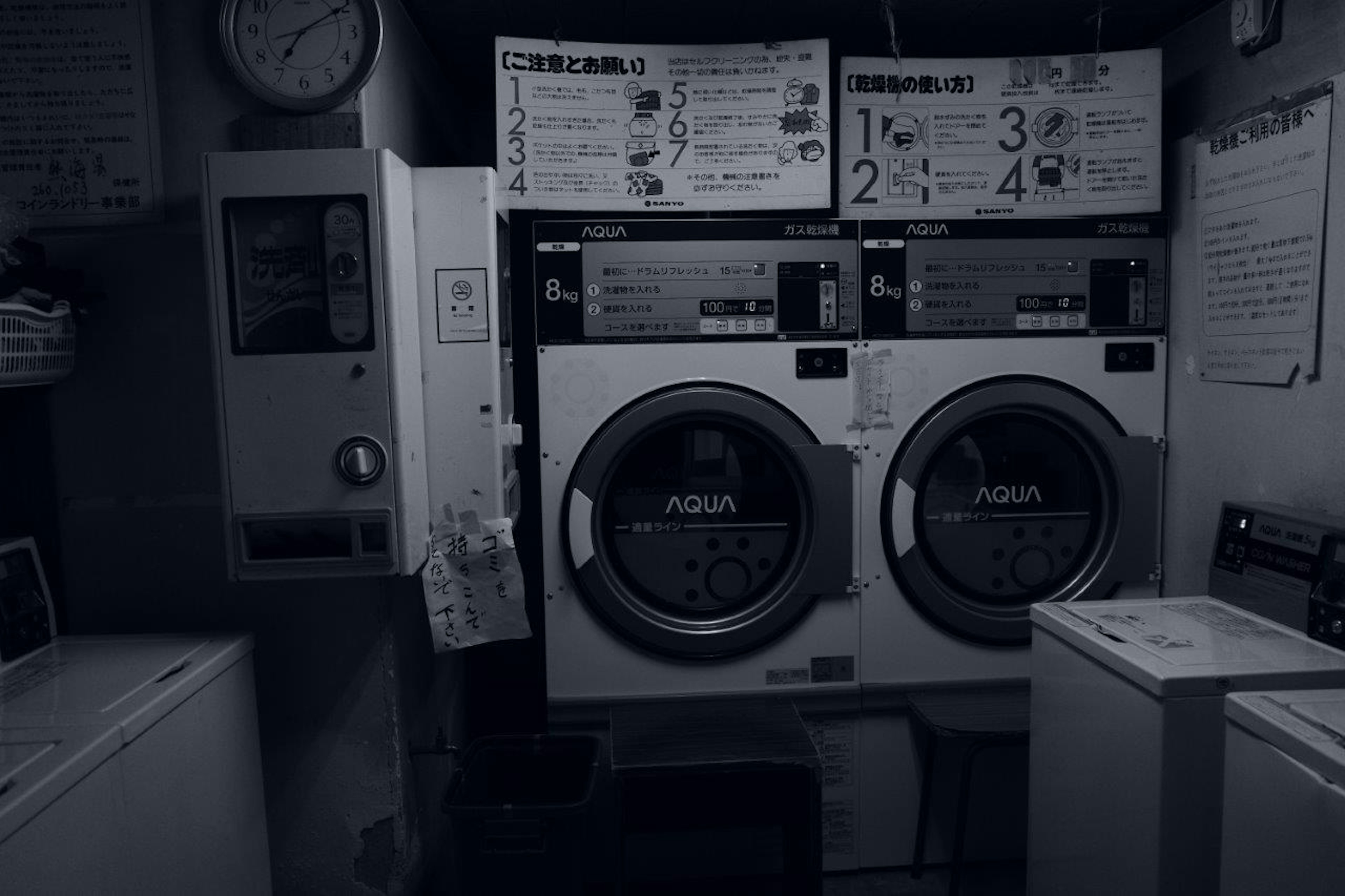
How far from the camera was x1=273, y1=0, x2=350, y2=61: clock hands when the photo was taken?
6.43 feet

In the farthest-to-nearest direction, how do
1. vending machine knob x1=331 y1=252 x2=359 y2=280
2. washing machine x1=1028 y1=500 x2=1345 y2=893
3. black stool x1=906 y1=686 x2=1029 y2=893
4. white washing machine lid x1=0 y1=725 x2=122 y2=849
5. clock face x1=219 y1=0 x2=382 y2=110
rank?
black stool x1=906 y1=686 x2=1029 y2=893 → clock face x1=219 y1=0 x2=382 y2=110 → vending machine knob x1=331 y1=252 x2=359 y2=280 → washing machine x1=1028 y1=500 x2=1345 y2=893 → white washing machine lid x1=0 y1=725 x2=122 y2=849

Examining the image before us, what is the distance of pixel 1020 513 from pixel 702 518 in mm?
1000

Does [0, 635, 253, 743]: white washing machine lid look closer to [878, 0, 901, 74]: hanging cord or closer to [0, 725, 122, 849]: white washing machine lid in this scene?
[0, 725, 122, 849]: white washing machine lid

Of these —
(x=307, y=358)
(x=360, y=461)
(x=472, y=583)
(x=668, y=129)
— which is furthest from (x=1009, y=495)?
(x=307, y=358)

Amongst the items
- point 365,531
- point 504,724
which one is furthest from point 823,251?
point 504,724

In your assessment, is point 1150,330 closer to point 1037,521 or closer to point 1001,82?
point 1037,521

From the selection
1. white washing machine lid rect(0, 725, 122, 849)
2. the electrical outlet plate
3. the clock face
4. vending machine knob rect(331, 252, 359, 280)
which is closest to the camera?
white washing machine lid rect(0, 725, 122, 849)

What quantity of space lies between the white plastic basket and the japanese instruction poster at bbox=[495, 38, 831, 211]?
1.12 m

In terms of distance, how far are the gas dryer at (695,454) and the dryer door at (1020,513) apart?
9.2 inches

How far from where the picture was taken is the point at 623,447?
104 inches

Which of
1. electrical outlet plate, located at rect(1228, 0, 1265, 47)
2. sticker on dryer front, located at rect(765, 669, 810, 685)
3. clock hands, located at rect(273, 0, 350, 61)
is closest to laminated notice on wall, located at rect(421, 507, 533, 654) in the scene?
sticker on dryer front, located at rect(765, 669, 810, 685)

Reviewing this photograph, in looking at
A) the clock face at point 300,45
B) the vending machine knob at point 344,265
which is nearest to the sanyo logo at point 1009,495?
the vending machine knob at point 344,265

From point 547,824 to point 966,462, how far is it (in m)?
1.63

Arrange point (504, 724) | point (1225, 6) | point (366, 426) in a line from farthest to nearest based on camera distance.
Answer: point (504, 724) → point (1225, 6) → point (366, 426)
